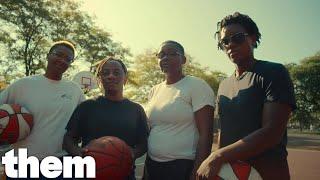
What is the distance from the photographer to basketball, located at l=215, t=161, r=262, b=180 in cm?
279

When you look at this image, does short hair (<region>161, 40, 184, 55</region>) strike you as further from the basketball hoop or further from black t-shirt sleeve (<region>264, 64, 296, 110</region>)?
the basketball hoop

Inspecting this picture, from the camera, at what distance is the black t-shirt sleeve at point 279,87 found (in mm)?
2800

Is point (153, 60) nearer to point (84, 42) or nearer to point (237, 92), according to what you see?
point (84, 42)

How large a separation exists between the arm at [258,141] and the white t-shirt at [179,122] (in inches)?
43.9

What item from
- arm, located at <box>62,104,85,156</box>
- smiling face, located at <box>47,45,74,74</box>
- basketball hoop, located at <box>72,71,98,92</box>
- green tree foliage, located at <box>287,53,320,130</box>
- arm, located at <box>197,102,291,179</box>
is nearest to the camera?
arm, located at <box>197,102,291,179</box>

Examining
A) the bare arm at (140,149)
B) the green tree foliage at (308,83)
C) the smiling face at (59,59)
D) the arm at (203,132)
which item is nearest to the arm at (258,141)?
the arm at (203,132)

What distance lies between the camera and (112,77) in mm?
4133

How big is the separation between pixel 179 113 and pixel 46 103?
5.13ft

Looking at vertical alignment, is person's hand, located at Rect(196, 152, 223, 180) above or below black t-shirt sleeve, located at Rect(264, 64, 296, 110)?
below

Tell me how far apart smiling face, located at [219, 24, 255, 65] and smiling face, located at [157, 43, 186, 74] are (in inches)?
39.5

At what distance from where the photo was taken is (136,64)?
44688mm

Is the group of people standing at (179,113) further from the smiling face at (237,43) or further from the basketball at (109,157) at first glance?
the basketball at (109,157)

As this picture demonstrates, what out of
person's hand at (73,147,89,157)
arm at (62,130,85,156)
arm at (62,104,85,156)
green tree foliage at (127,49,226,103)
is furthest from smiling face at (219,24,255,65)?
green tree foliage at (127,49,226,103)

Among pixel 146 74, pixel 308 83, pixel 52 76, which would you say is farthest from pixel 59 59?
pixel 308 83
